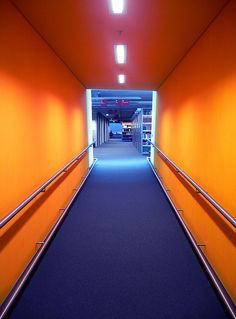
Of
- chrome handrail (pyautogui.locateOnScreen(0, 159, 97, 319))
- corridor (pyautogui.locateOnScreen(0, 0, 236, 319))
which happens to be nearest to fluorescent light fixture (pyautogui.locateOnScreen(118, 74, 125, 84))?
corridor (pyautogui.locateOnScreen(0, 0, 236, 319))

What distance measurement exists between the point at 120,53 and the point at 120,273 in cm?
323

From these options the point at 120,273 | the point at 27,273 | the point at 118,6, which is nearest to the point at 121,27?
the point at 118,6

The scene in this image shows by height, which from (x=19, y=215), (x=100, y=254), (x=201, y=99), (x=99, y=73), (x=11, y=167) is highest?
(x=99, y=73)

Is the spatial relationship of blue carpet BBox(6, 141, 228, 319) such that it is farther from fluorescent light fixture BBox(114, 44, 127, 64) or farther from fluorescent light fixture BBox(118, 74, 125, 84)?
fluorescent light fixture BBox(118, 74, 125, 84)

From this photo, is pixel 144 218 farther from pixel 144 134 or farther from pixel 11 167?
pixel 144 134

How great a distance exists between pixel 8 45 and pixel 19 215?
1.71 m

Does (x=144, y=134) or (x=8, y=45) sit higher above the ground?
(x=8, y=45)

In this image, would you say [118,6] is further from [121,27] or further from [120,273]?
[120,273]

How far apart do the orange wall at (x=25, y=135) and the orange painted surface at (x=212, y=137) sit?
2127mm

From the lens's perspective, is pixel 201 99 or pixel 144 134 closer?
pixel 201 99

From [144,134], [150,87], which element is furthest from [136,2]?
[144,134]

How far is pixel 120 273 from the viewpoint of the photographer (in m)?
2.30

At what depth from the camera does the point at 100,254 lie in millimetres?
2645

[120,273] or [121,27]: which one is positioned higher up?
[121,27]
